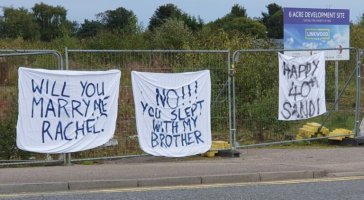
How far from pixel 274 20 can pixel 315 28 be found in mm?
75848

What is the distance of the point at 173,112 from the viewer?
11.7 meters

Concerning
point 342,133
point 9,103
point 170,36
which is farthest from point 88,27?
point 9,103

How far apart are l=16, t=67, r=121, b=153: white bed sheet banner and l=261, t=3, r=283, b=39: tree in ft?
255

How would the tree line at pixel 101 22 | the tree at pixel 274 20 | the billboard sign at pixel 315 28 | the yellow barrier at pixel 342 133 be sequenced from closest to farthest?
the yellow barrier at pixel 342 133, the billboard sign at pixel 315 28, the tree line at pixel 101 22, the tree at pixel 274 20

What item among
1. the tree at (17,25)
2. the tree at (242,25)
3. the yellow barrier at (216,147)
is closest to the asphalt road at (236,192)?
the yellow barrier at (216,147)

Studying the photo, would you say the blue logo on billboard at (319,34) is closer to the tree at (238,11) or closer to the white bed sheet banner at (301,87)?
the white bed sheet banner at (301,87)

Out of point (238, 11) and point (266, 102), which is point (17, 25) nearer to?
point (238, 11)

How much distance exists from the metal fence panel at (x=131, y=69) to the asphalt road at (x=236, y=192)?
8.68ft

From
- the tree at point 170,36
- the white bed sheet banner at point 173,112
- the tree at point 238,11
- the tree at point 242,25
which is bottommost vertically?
the white bed sheet banner at point 173,112

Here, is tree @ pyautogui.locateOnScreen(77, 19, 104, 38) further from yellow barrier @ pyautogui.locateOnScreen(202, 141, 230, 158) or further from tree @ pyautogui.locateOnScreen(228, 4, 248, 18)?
yellow barrier @ pyautogui.locateOnScreen(202, 141, 230, 158)

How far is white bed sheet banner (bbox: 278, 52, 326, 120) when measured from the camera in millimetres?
13117

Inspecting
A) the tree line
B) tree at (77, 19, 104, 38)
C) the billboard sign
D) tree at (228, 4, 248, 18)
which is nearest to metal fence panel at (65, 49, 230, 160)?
the billboard sign

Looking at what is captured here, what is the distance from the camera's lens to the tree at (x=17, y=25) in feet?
289

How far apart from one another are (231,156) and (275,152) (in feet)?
3.96
